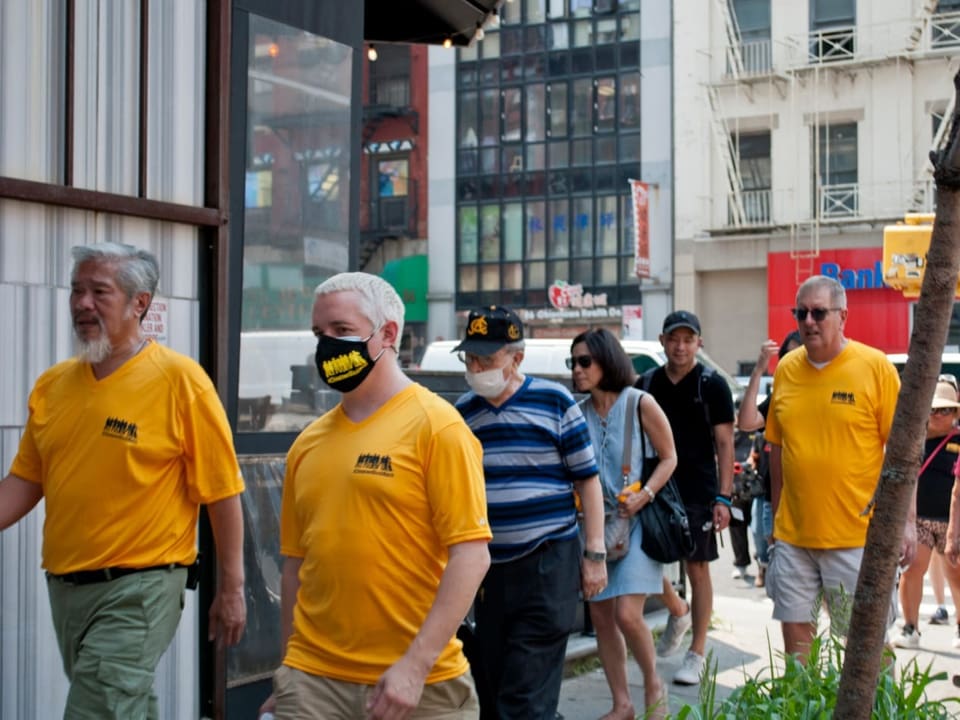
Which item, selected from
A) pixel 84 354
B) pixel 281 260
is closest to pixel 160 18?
pixel 281 260

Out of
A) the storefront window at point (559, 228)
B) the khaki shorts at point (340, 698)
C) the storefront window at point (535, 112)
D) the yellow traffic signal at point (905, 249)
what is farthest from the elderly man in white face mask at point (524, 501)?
the storefront window at point (535, 112)

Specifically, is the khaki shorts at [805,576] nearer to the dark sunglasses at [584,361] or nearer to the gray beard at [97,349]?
the dark sunglasses at [584,361]

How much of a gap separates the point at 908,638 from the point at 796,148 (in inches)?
987

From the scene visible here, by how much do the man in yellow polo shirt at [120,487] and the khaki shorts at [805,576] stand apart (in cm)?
275

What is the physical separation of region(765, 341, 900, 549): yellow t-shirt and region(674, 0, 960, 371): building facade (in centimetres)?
2635

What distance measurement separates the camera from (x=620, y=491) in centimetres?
644

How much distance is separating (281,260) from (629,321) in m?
30.2

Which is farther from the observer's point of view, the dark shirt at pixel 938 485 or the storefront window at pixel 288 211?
the dark shirt at pixel 938 485

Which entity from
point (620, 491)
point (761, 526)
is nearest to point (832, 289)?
point (620, 491)

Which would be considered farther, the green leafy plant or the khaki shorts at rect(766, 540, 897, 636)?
the khaki shorts at rect(766, 540, 897, 636)

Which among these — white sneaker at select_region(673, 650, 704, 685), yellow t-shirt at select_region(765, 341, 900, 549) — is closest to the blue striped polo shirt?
yellow t-shirt at select_region(765, 341, 900, 549)

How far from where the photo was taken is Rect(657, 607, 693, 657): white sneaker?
7551 mm

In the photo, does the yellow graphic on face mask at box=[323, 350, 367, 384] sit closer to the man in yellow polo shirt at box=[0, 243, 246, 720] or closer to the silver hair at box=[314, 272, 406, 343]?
the silver hair at box=[314, 272, 406, 343]

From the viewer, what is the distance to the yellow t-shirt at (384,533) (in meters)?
3.29
